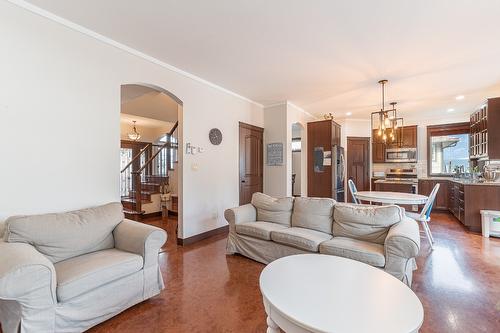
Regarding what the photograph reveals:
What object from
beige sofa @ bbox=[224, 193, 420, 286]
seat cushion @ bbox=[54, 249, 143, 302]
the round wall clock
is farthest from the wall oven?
seat cushion @ bbox=[54, 249, 143, 302]

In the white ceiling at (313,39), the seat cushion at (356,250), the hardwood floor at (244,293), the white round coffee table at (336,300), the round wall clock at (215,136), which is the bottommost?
the hardwood floor at (244,293)

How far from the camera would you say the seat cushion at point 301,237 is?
8.72ft

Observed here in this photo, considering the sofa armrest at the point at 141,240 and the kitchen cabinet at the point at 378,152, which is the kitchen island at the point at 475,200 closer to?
the kitchen cabinet at the point at 378,152

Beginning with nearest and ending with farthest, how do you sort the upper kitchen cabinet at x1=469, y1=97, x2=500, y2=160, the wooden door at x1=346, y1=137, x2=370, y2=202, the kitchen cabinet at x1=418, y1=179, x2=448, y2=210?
the upper kitchen cabinet at x1=469, y1=97, x2=500, y2=160
the kitchen cabinet at x1=418, y1=179, x2=448, y2=210
the wooden door at x1=346, y1=137, x2=370, y2=202

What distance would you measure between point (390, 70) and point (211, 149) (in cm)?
311

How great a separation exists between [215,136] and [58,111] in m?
2.31

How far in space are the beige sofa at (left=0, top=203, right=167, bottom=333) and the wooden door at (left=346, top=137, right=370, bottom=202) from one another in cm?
633

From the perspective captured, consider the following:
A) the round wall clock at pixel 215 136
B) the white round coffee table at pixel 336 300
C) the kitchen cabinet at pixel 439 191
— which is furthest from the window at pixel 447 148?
the white round coffee table at pixel 336 300

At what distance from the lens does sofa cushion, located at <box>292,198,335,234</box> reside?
3029mm

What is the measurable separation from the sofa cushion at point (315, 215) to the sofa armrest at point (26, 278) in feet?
8.29

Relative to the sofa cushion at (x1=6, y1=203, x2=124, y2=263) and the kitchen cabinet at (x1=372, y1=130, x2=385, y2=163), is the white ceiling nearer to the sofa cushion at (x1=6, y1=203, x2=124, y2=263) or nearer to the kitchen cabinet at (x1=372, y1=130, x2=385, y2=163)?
the sofa cushion at (x1=6, y1=203, x2=124, y2=263)

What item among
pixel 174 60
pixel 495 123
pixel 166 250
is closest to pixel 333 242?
pixel 166 250

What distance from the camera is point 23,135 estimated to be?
86.4 inches

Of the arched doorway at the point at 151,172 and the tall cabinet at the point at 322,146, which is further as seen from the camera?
the tall cabinet at the point at 322,146
